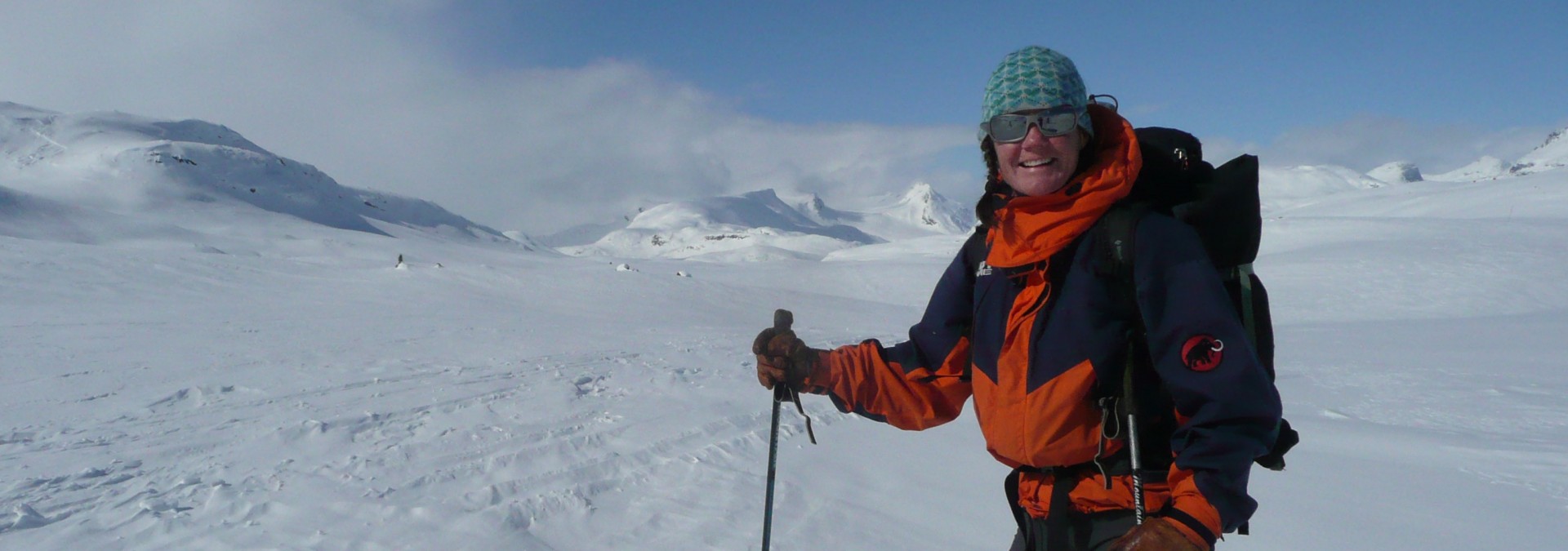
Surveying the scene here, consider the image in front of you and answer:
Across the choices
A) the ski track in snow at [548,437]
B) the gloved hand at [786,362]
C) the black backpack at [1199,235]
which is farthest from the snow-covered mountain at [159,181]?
the black backpack at [1199,235]

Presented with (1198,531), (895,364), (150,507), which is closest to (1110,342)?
(1198,531)

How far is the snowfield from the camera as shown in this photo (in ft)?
12.3

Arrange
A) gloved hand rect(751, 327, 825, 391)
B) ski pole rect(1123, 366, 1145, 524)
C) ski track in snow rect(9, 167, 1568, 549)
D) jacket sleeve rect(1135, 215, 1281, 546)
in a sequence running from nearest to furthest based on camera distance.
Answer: jacket sleeve rect(1135, 215, 1281, 546) < ski pole rect(1123, 366, 1145, 524) < gloved hand rect(751, 327, 825, 391) < ski track in snow rect(9, 167, 1568, 549)

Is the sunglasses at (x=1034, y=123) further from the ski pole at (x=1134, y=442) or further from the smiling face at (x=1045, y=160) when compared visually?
the ski pole at (x=1134, y=442)

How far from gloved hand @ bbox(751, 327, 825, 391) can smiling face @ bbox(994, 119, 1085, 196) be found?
867 millimetres

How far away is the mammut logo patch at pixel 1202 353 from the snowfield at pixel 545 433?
2.52m

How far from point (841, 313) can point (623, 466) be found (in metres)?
12.7

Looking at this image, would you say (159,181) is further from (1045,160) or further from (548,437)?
(1045,160)

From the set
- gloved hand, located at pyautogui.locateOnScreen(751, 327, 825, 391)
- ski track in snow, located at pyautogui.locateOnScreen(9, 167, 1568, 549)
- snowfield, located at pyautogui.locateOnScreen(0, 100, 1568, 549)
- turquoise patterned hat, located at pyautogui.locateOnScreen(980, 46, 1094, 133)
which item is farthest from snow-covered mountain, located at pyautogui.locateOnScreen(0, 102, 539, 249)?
turquoise patterned hat, located at pyautogui.locateOnScreen(980, 46, 1094, 133)

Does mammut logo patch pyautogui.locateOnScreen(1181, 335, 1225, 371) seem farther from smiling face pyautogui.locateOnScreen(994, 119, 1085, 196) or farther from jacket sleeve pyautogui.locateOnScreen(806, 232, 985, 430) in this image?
jacket sleeve pyautogui.locateOnScreen(806, 232, 985, 430)

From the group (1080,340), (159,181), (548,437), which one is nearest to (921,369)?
(1080,340)

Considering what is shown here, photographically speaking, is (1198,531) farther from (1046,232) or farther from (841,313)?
(841,313)

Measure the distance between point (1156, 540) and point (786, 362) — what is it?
3.92 ft

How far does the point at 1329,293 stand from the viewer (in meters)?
18.2
